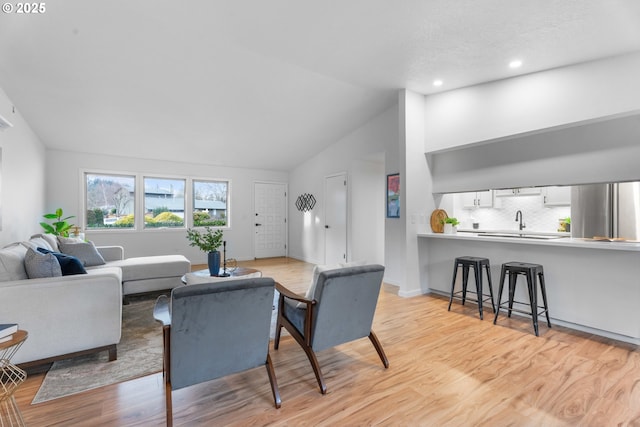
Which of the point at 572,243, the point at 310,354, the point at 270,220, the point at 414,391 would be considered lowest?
the point at 414,391

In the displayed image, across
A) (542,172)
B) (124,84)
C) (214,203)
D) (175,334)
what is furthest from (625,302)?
(214,203)

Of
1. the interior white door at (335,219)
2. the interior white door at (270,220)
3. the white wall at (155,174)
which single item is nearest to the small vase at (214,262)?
the interior white door at (335,219)

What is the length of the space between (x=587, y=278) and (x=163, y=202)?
719 centimetres

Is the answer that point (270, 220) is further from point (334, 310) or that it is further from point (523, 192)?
point (334, 310)

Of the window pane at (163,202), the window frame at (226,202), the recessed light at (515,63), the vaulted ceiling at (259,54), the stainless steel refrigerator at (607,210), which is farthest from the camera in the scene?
the window frame at (226,202)

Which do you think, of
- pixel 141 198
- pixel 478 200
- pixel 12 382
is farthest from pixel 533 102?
pixel 141 198

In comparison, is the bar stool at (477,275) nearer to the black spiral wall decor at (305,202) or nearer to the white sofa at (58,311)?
the white sofa at (58,311)

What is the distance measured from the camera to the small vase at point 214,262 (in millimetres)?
3527

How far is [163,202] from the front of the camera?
6.64 meters

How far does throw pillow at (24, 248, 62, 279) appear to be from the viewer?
2.39 m

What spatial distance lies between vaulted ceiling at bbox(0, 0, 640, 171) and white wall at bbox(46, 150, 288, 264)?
0.50 m

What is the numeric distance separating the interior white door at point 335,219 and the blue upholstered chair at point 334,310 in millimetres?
3761

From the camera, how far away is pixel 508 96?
3.55 m

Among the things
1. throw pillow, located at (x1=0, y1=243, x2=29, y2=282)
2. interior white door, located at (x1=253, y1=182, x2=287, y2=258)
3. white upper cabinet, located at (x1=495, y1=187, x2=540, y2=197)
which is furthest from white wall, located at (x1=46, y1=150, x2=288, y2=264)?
white upper cabinet, located at (x1=495, y1=187, x2=540, y2=197)
